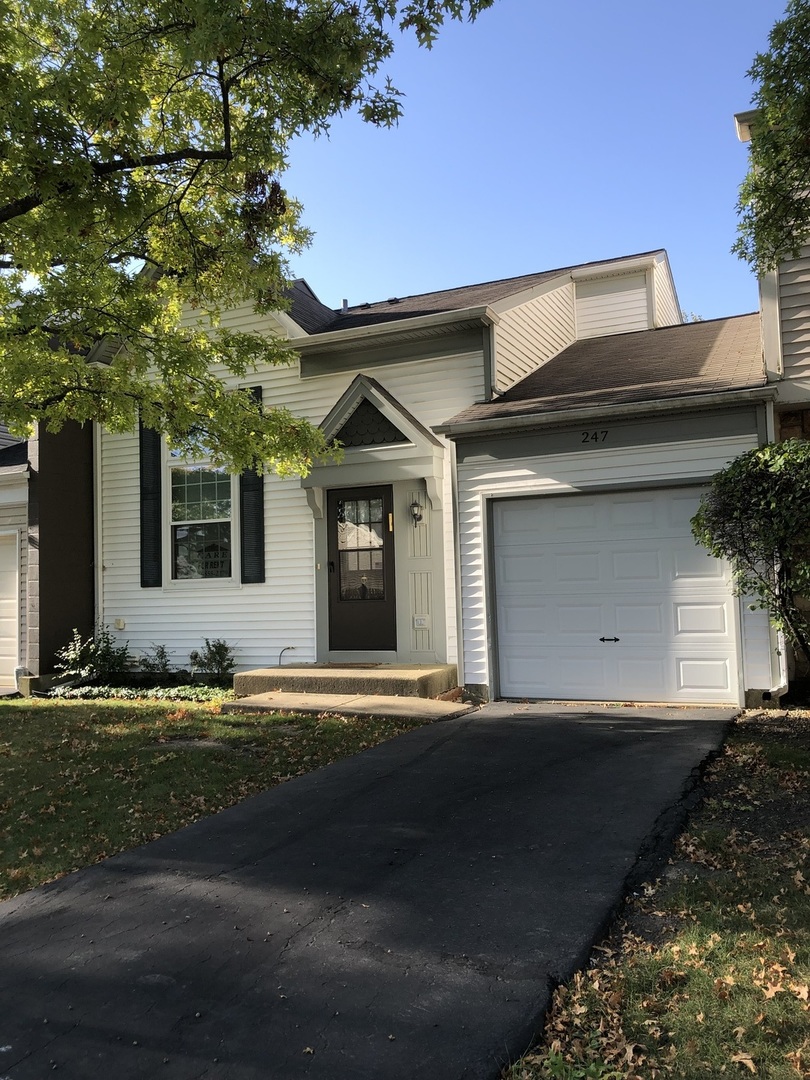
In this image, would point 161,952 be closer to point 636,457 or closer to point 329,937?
point 329,937

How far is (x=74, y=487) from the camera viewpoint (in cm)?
1280

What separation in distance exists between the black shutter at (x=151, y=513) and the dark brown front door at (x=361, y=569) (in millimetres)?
3095

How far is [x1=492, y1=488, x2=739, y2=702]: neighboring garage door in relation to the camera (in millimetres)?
8367

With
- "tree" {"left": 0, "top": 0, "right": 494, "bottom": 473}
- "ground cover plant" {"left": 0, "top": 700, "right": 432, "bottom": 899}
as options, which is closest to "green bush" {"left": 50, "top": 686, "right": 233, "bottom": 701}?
"ground cover plant" {"left": 0, "top": 700, "right": 432, "bottom": 899}

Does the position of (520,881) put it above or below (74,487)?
below

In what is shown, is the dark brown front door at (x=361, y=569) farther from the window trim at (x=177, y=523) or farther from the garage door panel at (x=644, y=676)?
the garage door panel at (x=644, y=676)

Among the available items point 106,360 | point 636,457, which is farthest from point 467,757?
point 106,360

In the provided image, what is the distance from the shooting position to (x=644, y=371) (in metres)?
10.1

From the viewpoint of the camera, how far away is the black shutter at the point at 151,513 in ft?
40.9

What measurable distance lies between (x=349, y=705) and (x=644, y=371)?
18.4 feet

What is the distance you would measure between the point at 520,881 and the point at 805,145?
5.06 meters

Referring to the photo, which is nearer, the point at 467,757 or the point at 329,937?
the point at 329,937

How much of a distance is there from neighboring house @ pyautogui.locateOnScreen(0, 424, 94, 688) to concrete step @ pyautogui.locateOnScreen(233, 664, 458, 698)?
154 inches

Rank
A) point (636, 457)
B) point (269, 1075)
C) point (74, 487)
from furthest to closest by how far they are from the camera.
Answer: point (74, 487) → point (636, 457) → point (269, 1075)
